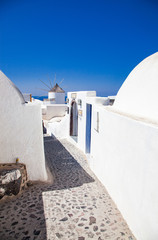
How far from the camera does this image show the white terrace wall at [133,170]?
2.85m

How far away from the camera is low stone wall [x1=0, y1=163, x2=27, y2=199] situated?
184 inches

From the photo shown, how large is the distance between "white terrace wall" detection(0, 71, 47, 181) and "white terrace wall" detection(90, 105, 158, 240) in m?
2.50

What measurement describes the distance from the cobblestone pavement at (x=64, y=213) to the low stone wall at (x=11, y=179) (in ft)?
0.78

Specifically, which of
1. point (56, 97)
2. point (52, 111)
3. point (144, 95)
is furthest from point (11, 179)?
point (56, 97)

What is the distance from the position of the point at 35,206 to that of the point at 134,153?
10.8 ft

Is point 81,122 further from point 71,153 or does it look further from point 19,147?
point 19,147

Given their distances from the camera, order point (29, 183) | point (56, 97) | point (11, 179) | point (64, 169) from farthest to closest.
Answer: point (56, 97) < point (64, 169) < point (29, 183) < point (11, 179)

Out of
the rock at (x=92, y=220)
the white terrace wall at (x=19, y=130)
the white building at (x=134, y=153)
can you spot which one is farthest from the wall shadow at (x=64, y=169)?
the rock at (x=92, y=220)

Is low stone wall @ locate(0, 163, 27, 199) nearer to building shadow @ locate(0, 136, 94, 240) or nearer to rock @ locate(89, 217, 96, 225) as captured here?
building shadow @ locate(0, 136, 94, 240)

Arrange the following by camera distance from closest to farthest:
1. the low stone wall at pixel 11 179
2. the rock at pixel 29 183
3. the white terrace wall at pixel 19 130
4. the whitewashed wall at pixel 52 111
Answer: the low stone wall at pixel 11 179 → the white terrace wall at pixel 19 130 → the rock at pixel 29 183 → the whitewashed wall at pixel 52 111

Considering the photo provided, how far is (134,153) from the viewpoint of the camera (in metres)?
3.44

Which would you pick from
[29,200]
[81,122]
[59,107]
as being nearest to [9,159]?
[29,200]

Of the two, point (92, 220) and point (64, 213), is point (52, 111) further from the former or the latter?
point (92, 220)

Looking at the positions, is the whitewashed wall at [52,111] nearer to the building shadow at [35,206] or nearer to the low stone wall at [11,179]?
the building shadow at [35,206]
